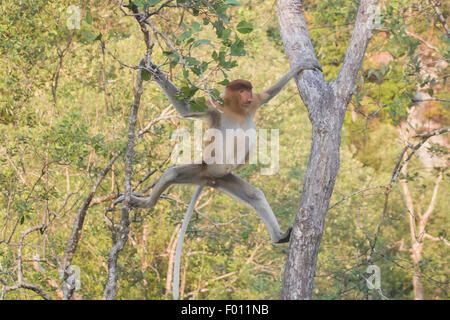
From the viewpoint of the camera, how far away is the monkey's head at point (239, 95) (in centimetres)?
338

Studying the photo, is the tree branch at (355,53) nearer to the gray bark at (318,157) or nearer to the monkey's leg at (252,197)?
the gray bark at (318,157)

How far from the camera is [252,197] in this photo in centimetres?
357

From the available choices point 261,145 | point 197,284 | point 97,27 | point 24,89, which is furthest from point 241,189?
point 197,284

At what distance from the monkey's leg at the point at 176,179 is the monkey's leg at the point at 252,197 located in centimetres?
16

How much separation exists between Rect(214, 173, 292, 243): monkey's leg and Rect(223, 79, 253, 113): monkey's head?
50cm

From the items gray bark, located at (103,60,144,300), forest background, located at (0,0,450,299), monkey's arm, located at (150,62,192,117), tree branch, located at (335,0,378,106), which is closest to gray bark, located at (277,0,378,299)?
tree branch, located at (335,0,378,106)

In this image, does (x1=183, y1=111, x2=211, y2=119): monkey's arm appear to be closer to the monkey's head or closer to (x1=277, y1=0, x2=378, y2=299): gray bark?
the monkey's head

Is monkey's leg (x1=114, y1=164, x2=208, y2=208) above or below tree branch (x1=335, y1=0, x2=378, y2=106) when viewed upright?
below

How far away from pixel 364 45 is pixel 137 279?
413 cm

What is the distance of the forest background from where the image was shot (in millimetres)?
3990

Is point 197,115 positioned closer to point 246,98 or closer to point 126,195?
point 246,98

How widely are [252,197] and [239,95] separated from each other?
0.68 m

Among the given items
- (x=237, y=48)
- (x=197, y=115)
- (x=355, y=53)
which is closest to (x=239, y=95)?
(x=197, y=115)

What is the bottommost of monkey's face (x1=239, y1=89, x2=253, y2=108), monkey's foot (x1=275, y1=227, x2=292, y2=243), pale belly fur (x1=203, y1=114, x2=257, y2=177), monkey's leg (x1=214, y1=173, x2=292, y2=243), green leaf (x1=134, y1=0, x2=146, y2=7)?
monkey's foot (x1=275, y1=227, x2=292, y2=243)
